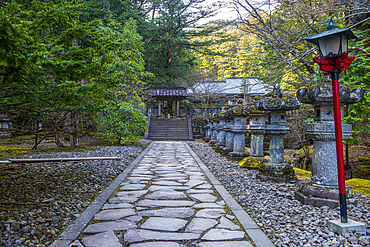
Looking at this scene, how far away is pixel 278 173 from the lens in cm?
532

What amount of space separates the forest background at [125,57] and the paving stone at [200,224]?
231cm

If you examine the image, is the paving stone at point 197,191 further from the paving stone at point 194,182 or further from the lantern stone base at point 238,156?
the lantern stone base at point 238,156

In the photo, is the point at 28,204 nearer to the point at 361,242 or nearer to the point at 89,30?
the point at 89,30

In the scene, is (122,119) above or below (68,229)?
above

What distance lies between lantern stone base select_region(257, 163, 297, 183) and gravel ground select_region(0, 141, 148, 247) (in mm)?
3348

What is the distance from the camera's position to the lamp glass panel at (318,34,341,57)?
2.96 metres

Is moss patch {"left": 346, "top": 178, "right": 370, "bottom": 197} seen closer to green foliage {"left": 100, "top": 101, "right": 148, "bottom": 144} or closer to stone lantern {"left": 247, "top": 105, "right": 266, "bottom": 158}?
stone lantern {"left": 247, "top": 105, "right": 266, "bottom": 158}

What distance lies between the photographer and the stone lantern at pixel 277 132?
17.3 ft

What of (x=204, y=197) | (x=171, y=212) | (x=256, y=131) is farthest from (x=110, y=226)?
(x=256, y=131)

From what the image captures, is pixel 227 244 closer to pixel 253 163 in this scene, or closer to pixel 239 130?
pixel 253 163

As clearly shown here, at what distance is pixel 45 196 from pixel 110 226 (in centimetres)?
149

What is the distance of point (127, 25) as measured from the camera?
12.4m

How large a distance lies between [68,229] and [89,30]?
2.72 metres

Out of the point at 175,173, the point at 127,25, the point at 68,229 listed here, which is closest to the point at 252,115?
the point at 175,173
